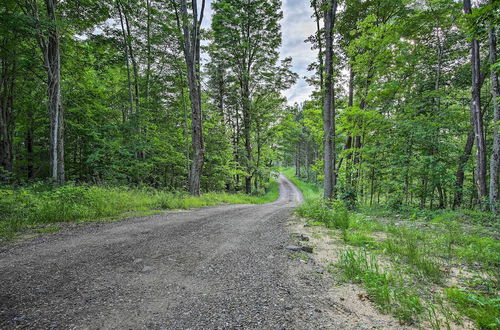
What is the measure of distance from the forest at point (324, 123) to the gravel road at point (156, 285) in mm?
827

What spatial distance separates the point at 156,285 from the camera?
8.14ft

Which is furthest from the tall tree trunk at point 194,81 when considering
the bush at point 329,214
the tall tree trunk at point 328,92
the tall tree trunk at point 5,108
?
the tall tree trunk at point 5,108

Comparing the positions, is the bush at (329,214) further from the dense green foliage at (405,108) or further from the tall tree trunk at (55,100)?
the tall tree trunk at (55,100)

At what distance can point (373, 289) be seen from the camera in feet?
7.91

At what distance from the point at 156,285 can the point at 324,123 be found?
327 inches

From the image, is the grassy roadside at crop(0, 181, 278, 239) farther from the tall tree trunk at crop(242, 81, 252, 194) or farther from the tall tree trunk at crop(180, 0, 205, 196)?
the tall tree trunk at crop(242, 81, 252, 194)

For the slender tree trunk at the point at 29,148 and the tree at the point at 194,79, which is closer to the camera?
the tree at the point at 194,79

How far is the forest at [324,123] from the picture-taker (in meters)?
3.81

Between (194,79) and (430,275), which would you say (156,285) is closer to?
(430,275)

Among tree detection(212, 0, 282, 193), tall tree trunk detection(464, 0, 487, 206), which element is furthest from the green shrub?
tree detection(212, 0, 282, 193)

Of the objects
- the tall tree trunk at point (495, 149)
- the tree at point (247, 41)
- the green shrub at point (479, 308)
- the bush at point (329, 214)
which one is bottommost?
the bush at point (329, 214)

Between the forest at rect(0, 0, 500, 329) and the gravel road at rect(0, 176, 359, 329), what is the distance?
83cm

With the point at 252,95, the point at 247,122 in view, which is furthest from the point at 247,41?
the point at 247,122

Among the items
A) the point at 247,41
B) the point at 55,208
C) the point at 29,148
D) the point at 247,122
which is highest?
the point at 247,41
